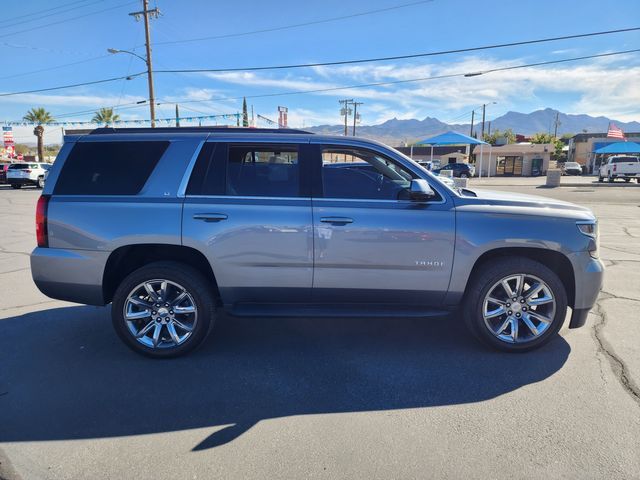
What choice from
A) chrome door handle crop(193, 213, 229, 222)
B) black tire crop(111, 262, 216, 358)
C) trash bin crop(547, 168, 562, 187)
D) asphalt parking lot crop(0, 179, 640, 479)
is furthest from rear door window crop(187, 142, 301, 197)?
trash bin crop(547, 168, 562, 187)

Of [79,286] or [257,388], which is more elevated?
[79,286]

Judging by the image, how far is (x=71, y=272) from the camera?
3854mm

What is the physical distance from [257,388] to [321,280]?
1.04 meters

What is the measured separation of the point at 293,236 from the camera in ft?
12.3

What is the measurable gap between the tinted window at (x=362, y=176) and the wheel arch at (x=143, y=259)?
131cm

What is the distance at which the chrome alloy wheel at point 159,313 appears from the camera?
12.7ft

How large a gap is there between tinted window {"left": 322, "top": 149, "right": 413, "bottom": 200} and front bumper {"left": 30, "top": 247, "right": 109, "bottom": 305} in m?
2.09

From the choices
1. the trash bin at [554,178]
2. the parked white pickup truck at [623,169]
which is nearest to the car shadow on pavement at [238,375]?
the trash bin at [554,178]

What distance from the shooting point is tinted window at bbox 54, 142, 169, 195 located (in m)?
3.88

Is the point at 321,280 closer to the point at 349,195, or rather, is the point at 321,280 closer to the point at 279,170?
the point at 349,195

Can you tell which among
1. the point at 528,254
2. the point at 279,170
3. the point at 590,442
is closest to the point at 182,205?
the point at 279,170

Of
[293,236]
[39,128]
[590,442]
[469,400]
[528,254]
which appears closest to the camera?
[590,442]

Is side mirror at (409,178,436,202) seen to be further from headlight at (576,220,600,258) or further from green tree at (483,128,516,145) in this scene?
green tree at (483,128,516,145)

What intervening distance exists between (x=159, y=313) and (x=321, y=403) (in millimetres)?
1695
